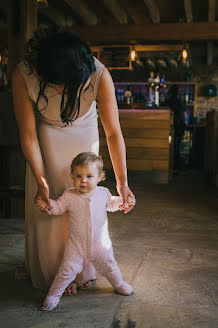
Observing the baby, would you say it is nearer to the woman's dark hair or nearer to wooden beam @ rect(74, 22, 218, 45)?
the woman's dark hair

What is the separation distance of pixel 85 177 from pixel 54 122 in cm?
32

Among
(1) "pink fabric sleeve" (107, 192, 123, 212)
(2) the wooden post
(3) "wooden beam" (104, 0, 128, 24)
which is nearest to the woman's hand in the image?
(1) "pink fabric sleeve" (107, 192, 123, 212)

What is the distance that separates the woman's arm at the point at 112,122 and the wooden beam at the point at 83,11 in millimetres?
4903

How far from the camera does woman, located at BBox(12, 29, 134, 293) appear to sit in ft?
5.48

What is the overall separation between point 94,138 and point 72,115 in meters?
0.20

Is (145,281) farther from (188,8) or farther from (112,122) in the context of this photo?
(188,8)

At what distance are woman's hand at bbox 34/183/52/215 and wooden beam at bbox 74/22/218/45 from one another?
6040mm

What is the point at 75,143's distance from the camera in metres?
1.87

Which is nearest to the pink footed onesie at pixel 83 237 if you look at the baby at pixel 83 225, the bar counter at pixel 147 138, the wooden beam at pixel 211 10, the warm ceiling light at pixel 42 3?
the baby at pixel 83 225

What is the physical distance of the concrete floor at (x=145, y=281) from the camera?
1641 mm

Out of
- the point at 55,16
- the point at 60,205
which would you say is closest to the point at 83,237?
the point at 60,205

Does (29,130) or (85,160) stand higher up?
(29,130)

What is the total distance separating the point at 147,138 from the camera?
601 centimetres

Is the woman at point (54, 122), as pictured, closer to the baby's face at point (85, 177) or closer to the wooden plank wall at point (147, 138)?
the baby's face at point (85, 177)
